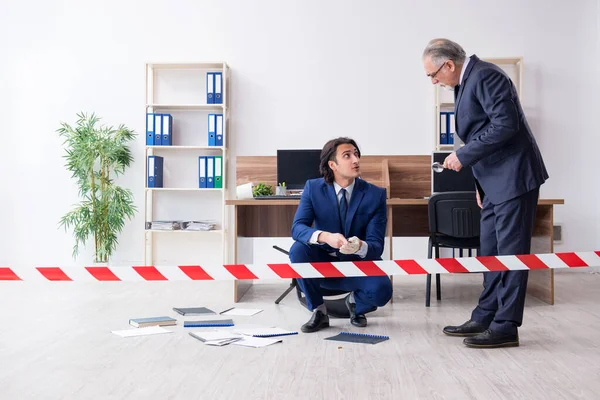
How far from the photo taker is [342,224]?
3135 mm

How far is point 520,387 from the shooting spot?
204 cm

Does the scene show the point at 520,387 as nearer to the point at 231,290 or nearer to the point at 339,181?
the point at 339,181

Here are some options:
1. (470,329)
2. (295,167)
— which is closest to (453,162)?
(470,329)

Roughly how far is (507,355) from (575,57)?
411 centimetres

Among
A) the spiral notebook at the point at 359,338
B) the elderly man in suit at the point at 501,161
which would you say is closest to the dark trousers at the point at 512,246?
the elderly man in suit at the point at 501,161

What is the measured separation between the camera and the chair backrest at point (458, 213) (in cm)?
359

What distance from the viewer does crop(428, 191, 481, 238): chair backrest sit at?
359 centimetres

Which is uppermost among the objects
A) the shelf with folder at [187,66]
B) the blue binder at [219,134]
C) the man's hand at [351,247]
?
the shelf with folder at [187,66]

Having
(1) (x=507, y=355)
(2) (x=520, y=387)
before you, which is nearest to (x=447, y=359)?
(1) (x=507, y=355)

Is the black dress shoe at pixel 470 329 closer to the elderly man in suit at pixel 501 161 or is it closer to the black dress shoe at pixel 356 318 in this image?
the elderly man in suit at pixel 501 161

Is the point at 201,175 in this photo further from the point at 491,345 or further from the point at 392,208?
the point at 491,345

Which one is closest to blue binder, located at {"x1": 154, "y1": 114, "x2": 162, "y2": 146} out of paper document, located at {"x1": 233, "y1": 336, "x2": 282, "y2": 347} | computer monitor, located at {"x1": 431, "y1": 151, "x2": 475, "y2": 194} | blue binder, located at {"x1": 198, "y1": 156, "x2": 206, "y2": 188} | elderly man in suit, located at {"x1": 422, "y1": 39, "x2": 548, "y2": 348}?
blue binder, located at {"x1": 198, "y1": 156, "x2": 206, "y2": 188}

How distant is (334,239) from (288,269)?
0.34 metres

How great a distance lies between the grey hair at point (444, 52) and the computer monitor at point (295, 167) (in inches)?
72.5
